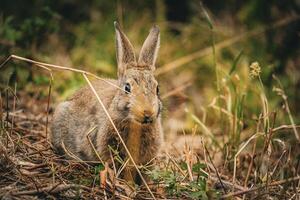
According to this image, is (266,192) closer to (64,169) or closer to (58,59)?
(64,169)

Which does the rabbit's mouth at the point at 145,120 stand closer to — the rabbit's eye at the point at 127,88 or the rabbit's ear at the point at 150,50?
the rabbit's eye at the point at 127,88

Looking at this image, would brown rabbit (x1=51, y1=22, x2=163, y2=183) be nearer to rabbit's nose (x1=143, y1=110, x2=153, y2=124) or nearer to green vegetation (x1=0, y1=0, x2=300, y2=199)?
rabbit's nose (x1=143, y1=110, x2=153, y2=124)

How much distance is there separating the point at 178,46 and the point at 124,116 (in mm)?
4349

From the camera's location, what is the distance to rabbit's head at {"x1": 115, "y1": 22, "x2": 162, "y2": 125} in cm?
478

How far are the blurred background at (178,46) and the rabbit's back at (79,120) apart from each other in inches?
36.4

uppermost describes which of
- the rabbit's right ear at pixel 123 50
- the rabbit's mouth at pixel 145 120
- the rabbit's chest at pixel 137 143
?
the rabbit's right ear at pixel 123 50

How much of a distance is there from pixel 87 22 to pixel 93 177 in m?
5.06

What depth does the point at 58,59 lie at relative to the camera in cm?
801

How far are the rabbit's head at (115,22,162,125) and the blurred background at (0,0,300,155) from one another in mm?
1481

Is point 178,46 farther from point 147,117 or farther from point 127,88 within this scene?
point 147,117

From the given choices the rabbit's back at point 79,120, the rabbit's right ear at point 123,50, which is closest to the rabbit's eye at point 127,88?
the rabbit's right ear at point 123,50

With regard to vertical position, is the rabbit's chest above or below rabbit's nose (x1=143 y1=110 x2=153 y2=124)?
below

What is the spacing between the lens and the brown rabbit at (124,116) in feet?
16.1

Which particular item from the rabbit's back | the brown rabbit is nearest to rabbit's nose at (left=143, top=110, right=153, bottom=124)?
the brown rabbit
